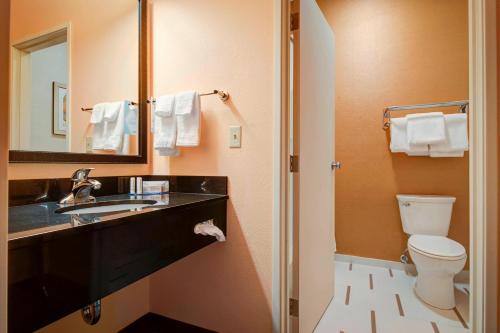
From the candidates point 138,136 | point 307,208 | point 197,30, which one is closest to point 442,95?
point 307,208

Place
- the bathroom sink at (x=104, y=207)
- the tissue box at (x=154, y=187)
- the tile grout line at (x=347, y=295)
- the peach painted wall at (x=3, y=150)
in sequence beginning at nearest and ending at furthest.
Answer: the peach painted wall at (x=3, y=150), the bathroom sink at (x=104, y=207), the tissue box at (x=154, y=187), the tile grout line at (x=347, y=295)

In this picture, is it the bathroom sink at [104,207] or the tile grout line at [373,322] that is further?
the tile grout line at [373,322]

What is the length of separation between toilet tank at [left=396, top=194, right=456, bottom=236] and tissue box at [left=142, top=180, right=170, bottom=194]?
1.97 m

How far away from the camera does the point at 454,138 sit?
2.07m

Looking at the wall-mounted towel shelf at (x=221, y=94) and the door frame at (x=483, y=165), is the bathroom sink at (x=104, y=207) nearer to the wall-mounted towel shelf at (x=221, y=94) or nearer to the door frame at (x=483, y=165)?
the wall-mounted towel shelf at (x=221, y=94)

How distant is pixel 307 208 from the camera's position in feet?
4.61

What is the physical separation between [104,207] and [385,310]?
184 cm

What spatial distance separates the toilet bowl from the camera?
1.70m

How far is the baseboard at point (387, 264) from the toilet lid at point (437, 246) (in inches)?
19.0

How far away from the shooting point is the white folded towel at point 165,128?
4.61 ft

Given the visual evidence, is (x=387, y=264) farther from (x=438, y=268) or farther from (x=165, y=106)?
(x=165, y=106)

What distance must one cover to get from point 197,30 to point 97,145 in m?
0.83

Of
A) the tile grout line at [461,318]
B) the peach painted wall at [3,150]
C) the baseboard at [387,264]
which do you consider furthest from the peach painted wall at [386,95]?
the peach painted wall at [3,150]

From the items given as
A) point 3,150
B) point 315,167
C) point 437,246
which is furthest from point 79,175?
point 437,246
